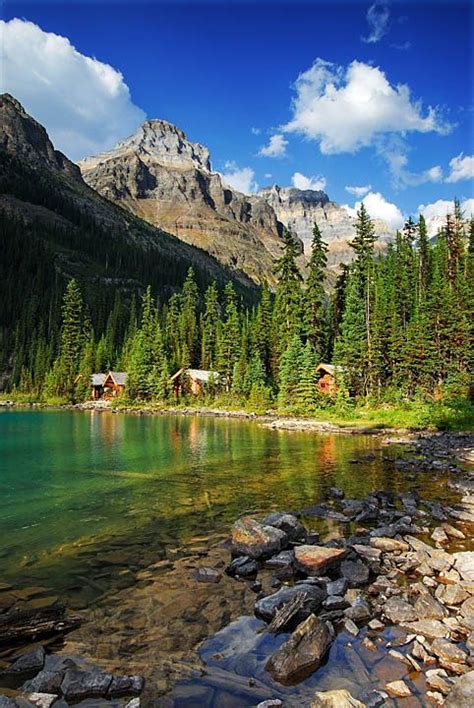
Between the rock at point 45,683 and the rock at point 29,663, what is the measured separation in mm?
336

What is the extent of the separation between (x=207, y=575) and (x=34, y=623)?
420 cm

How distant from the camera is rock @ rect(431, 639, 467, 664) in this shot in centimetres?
781

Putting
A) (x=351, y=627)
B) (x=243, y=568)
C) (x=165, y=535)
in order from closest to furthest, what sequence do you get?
(x=351, y=627), (x=243, y=568), (x=165, y=535)

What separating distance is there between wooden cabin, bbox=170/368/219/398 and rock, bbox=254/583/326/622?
75490mm

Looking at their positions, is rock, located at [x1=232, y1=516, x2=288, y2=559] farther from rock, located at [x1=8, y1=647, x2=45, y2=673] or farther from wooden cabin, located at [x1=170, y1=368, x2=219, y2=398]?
wooden cabin, located at [x1=170, y1=368, x2=219, y2=398]

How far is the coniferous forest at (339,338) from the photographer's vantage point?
5738cm

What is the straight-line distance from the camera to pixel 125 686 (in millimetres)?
7129

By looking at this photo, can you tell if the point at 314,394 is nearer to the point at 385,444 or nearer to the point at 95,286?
the point at 385,444

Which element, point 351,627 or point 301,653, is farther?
point 351,627

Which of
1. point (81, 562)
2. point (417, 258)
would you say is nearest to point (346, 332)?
point (417, 258)

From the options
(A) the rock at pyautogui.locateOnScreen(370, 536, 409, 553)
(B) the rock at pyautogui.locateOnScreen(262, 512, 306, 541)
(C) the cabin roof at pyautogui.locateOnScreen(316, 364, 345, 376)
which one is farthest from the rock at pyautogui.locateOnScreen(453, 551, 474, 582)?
(C) the cabin roof at pyautogui.locateOnScreen(316, 364, 345, 376)

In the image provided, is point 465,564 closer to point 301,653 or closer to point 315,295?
point 301,653

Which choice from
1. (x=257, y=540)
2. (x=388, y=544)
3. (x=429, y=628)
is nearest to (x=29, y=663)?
(x=257, y=540)

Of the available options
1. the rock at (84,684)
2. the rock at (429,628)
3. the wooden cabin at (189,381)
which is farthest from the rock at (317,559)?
the wooden cabin at (189,381)
